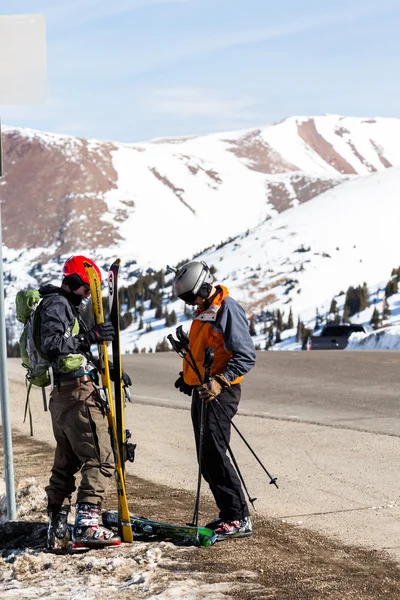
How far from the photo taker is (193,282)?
6.82m

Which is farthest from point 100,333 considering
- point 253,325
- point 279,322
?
point 253,325

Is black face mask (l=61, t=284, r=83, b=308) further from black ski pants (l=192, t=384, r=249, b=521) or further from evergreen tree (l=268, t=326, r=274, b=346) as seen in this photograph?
evergreen tree (l=268, t=326, r=274, b=346)

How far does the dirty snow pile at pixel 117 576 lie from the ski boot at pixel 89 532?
62 mm

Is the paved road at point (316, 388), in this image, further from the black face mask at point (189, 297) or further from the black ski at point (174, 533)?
the black face mask at point (189, 297)

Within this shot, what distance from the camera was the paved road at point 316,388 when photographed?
47.2 ft

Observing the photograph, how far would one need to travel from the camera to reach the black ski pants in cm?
682

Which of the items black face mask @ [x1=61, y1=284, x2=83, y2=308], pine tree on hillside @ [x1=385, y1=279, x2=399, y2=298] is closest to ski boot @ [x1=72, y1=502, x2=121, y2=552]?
black face mask @ [x1=61, y1=284, x2=83, y2=308]

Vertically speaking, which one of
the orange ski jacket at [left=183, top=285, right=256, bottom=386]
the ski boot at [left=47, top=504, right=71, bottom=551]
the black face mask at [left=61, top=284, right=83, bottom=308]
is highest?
the black face mask at [left=61, top=284, right=83, bottom=308]

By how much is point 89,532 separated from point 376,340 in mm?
31741

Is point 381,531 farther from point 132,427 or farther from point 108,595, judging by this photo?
point 132,427

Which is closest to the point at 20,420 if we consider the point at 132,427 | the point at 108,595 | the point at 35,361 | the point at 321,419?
the point at 132,427

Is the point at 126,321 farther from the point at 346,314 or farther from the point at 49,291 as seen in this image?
the point at 49,291

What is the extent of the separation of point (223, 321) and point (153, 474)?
152 inches

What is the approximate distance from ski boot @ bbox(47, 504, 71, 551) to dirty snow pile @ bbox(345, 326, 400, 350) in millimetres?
29889
